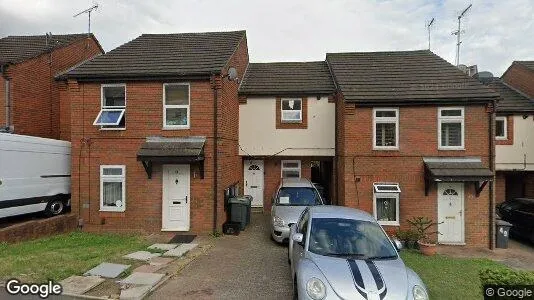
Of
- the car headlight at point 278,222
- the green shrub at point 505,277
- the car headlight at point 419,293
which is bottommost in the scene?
the car headlight at point 278,222

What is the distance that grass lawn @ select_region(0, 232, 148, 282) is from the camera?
6.30 m

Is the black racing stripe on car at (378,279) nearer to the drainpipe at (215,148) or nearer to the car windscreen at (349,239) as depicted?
the car windscreen at (349,239)

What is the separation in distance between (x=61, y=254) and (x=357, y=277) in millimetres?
6888

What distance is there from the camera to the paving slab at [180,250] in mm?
8105

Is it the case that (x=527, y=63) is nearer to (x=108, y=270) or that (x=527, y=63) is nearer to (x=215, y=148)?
(x=215, y=148)

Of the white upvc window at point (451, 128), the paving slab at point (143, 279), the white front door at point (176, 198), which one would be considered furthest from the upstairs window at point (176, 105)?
the white upvc window at point (451, 128)

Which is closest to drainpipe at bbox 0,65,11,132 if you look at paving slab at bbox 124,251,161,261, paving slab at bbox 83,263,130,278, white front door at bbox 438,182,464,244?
paving slab at bbox 124,251,161,261

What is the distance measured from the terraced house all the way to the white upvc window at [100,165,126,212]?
0.11 ft

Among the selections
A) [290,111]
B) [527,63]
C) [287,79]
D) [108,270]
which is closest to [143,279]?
[108,270]

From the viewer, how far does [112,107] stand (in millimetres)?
11258

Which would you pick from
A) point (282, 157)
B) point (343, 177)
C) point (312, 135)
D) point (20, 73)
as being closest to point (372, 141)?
point (343, 177)

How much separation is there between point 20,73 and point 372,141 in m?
14.7

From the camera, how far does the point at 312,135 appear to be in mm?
14188

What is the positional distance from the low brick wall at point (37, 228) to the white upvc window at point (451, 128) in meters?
12.7
